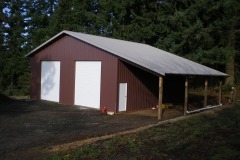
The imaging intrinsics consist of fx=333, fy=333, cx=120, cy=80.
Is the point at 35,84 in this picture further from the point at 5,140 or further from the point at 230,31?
the point at 230,31

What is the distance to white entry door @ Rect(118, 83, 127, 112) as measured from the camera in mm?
17500

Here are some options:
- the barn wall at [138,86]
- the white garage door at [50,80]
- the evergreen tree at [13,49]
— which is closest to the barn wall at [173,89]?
the barn wall at [138,86]

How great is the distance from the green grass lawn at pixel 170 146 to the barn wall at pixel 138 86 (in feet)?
20.7

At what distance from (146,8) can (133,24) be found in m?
2.94

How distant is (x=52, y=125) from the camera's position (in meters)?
12.9

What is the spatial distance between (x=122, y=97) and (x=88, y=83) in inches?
90.4

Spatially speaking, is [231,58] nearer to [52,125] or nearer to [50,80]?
[50,80]

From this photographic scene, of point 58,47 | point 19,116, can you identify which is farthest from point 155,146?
point 58,47

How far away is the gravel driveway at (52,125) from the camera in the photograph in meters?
9.86

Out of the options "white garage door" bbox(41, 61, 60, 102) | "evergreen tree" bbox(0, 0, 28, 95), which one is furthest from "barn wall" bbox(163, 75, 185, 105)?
"evergreen tree" bbox(0, 0, 28, 95)

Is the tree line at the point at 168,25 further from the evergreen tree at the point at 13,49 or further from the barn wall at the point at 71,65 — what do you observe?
the barn wall at the point at 71,65

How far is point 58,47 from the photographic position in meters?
20.8

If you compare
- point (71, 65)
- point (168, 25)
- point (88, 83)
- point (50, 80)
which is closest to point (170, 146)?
point (88, 83)

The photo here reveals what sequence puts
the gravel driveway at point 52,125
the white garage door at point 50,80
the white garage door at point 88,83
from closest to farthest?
the gravel driveway at point 52,125 < the white garage door at point 88,83 < the white garage door at point 50,80
